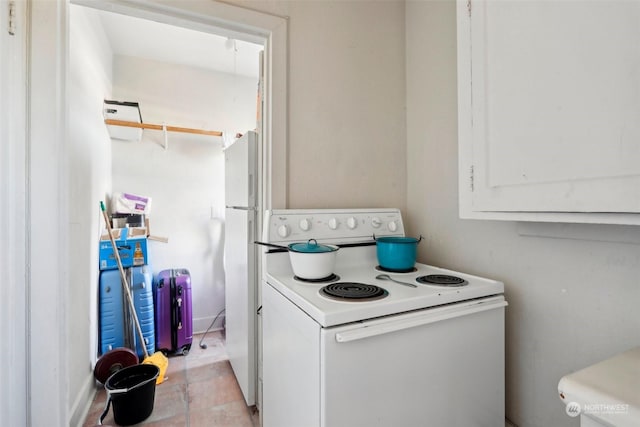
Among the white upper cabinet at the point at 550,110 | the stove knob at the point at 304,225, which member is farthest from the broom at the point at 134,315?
the white upper cabinet at the point at 550,110

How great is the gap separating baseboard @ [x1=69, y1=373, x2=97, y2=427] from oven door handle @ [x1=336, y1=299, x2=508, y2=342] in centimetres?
173

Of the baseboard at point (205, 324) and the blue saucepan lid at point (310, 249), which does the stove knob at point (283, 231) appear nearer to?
the blue saucepan lid at point (310, 249)

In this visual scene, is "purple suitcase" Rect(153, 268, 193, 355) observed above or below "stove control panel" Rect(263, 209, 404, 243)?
below

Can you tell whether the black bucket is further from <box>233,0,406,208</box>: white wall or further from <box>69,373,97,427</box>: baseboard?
<box>233,0,406,208</box>: white wall

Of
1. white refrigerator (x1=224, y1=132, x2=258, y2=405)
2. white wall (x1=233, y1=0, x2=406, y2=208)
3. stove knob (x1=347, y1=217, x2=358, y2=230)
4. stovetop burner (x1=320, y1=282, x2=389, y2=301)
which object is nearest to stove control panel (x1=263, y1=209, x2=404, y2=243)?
stove knob (x1=347, y1=217, x2=358, y2=230)

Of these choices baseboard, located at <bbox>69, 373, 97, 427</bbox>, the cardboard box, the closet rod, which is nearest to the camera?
baseboard, located at <bbox>69, 373, 97, 427</bbox>

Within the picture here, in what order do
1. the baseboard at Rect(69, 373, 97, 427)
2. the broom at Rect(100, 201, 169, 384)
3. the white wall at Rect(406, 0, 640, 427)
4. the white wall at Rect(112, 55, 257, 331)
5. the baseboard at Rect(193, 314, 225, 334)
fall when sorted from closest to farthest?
the white wall at Rect(406, 0, 640, 427) < the baseboard at Rect(69, 373, 97, 427) < the broom at Rect(100, 201, 169, 384) < the white wall at Rect(112, 55, 257, 331) < the baseboard at Rect(193, 314, 225, 334)

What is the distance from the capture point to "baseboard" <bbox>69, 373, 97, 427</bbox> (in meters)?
1.56

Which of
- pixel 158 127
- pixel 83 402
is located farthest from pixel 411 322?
pixel 158 127

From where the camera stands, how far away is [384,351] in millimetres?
799

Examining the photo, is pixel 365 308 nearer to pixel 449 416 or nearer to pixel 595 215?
pixel 449 416

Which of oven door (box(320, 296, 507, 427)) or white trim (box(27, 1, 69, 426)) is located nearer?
oven door (box(320, 296, 507, 427))

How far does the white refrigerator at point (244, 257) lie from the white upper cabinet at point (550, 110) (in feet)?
3.74

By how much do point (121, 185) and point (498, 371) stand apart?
3095mm
